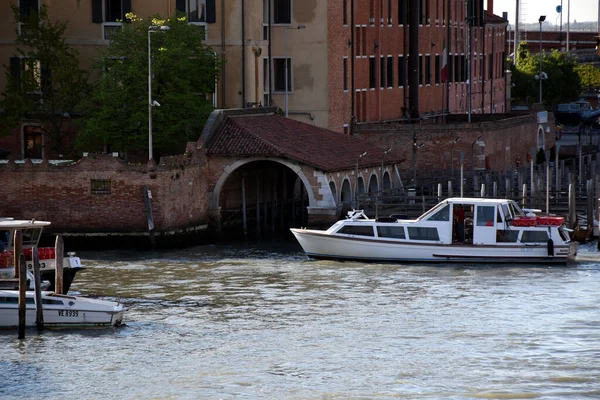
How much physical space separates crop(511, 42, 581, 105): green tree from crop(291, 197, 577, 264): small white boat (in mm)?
82482

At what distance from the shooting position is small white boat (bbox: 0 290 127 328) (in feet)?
154

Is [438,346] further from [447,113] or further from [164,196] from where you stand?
[447,113]

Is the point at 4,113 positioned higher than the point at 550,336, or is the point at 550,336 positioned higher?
the point at 4,113

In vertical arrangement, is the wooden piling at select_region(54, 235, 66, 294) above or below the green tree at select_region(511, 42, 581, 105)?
below

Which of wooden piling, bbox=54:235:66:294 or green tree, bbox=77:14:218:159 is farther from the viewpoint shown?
green tree, bbox=77:14:218:159

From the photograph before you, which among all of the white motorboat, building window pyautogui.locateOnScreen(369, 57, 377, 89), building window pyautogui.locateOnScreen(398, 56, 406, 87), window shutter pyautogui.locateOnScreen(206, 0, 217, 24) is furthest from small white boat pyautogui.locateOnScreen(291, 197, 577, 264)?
building window pyautogui.locateOnScreen(398, 56, 406, 87)

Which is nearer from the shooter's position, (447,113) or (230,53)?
(230,53)

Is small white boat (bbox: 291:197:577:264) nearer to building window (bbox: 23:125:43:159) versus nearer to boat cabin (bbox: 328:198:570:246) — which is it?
boat cabin (bbox: 328:198:570:246)

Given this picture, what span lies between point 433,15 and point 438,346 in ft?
203

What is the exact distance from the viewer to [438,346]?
4456 cm

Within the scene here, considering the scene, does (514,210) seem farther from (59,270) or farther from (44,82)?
(44,82)

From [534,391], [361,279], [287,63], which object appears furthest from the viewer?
[287,63]

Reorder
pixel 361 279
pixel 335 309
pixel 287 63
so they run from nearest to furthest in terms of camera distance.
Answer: pixel 335 309
pixel 361 279
pixel 287 63

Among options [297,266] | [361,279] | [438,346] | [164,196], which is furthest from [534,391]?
[164,196]
